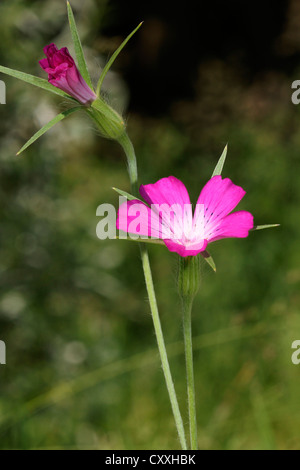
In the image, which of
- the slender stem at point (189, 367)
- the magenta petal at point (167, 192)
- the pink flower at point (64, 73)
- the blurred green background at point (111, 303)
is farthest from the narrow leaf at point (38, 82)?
the blurred green background at point (111, 303)

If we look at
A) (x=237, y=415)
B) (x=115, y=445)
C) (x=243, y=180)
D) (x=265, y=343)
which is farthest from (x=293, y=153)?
(x=115, y=445)

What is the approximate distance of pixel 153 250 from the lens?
218 cm

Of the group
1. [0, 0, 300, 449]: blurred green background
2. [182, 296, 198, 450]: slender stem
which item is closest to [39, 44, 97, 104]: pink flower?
[182, 296, 198, 450]: slender stem

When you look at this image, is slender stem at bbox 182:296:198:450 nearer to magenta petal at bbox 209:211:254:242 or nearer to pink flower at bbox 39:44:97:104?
magenta petal at bbox 209:211:254:242

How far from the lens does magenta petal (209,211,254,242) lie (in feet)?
1.73

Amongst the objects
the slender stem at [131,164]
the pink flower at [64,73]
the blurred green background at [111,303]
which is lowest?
the slender stem at [131,164]

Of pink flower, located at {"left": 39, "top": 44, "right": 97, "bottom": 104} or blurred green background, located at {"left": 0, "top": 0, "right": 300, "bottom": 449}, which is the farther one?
blurred green background, located at {"left": 0, "top": 0, "right": 300, "bottom": 449}

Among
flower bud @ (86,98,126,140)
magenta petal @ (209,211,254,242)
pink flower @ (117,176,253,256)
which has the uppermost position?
flower bud @ (86,98,126,140)

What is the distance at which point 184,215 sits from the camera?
61 cm

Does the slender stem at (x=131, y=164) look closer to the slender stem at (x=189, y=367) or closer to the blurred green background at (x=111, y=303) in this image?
the slender stem at (x=189, y=367)

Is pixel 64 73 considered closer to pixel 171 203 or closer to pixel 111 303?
pixel 171 203

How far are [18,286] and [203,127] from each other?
1240mm

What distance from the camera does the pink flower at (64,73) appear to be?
22.1 inches

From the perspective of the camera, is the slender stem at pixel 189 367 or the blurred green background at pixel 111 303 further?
the blurred green background at pixel 111 303
